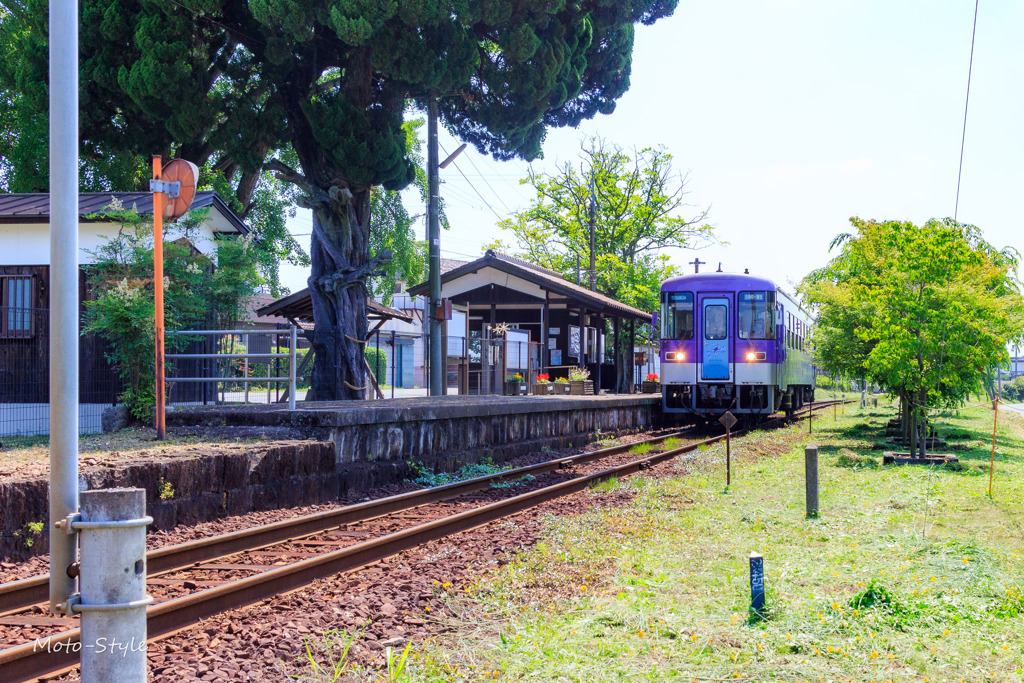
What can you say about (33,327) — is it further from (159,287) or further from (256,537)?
(256,537)

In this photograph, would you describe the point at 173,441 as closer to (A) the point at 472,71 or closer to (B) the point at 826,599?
(B) the point at 826,599

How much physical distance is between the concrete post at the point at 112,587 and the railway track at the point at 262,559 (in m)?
2.47

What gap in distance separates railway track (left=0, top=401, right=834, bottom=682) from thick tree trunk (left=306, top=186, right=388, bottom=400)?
6.80 metres

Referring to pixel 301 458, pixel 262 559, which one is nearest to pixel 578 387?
pixel 301 458

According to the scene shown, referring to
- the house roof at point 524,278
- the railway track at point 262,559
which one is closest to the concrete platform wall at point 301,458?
the railway track at point 262,559

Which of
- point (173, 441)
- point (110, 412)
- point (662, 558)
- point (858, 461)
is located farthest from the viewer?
point (858, 461)

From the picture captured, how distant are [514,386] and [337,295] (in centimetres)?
653

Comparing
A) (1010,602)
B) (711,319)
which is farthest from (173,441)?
(711,319)

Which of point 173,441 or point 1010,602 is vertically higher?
point 173,441

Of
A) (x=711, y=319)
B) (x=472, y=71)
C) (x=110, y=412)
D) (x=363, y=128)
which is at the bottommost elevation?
(x=110, y=412)

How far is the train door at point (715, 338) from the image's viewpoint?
19.0 m

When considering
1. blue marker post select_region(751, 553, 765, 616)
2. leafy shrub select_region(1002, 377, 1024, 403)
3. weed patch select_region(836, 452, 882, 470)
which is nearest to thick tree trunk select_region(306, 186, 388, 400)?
weed patch select_region(836, 452, 882, 470)

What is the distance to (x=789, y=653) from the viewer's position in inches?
171

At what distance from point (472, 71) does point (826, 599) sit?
13.3 metres
